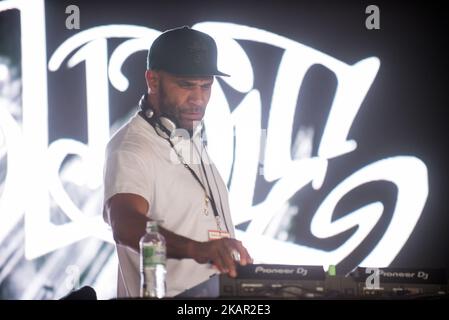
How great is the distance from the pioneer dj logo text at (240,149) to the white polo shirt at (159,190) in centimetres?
110

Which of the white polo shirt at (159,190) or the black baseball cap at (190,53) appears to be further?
the black baseball cap at (190,53)

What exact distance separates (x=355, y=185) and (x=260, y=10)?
1.17 meters

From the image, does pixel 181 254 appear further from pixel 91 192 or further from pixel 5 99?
pixel 5 99

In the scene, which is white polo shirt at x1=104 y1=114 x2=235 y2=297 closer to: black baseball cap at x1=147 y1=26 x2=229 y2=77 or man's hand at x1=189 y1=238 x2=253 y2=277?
black baseball cap at x1=147 y1=26 x2=229 y2=77

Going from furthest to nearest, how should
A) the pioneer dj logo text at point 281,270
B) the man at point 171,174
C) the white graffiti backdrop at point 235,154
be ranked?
the white graffiti backdrop at point 235,154 → the man at point 171,174 → the pioneer dj logo text at point 281,270

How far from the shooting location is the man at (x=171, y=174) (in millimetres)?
3562

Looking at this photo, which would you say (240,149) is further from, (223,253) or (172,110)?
(223,253)

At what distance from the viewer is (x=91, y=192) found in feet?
Answer: 16.8

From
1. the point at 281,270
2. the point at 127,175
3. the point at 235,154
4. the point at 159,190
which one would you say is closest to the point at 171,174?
the point at 159,190

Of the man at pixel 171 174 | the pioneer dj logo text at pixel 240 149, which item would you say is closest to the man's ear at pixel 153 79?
the man at pixel 171 174

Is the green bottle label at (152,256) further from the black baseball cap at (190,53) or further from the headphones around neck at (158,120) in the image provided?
the black baseball cap at (190,53)

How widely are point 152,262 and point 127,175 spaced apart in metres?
0.64

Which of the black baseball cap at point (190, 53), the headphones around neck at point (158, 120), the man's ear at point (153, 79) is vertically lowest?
the headphones around neck at point (158, 120)

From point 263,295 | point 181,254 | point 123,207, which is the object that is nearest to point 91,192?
point 123,207
